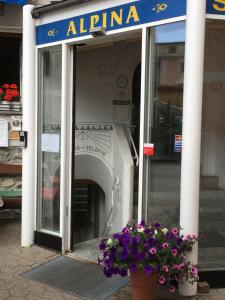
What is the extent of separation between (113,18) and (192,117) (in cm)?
142

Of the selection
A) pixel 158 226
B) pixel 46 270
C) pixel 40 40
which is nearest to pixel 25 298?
pixel 46 270

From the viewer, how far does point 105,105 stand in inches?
280

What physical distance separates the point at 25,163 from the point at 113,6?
2178 millimetres

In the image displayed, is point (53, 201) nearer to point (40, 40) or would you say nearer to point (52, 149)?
point (52, 149)

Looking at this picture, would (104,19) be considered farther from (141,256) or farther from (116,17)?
(141,256)

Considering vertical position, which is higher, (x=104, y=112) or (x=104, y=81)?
(x=104, y=81)

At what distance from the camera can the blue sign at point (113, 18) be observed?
3987mm

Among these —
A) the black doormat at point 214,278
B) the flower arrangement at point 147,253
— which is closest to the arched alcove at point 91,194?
the black doormat at point 214,278

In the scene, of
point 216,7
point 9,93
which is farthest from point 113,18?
point 9,93

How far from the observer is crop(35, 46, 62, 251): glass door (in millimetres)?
5199

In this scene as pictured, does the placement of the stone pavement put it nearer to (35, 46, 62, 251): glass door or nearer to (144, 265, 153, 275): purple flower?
(35, 46, 62, 251): glass door

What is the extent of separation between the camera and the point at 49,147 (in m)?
5.29

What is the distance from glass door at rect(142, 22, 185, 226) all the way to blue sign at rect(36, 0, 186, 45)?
15 cm

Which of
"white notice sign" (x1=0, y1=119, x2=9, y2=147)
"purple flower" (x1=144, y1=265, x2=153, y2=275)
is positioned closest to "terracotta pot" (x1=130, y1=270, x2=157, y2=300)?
"purple flower" (x1=144, y1=265, x2=153, y2=275)
